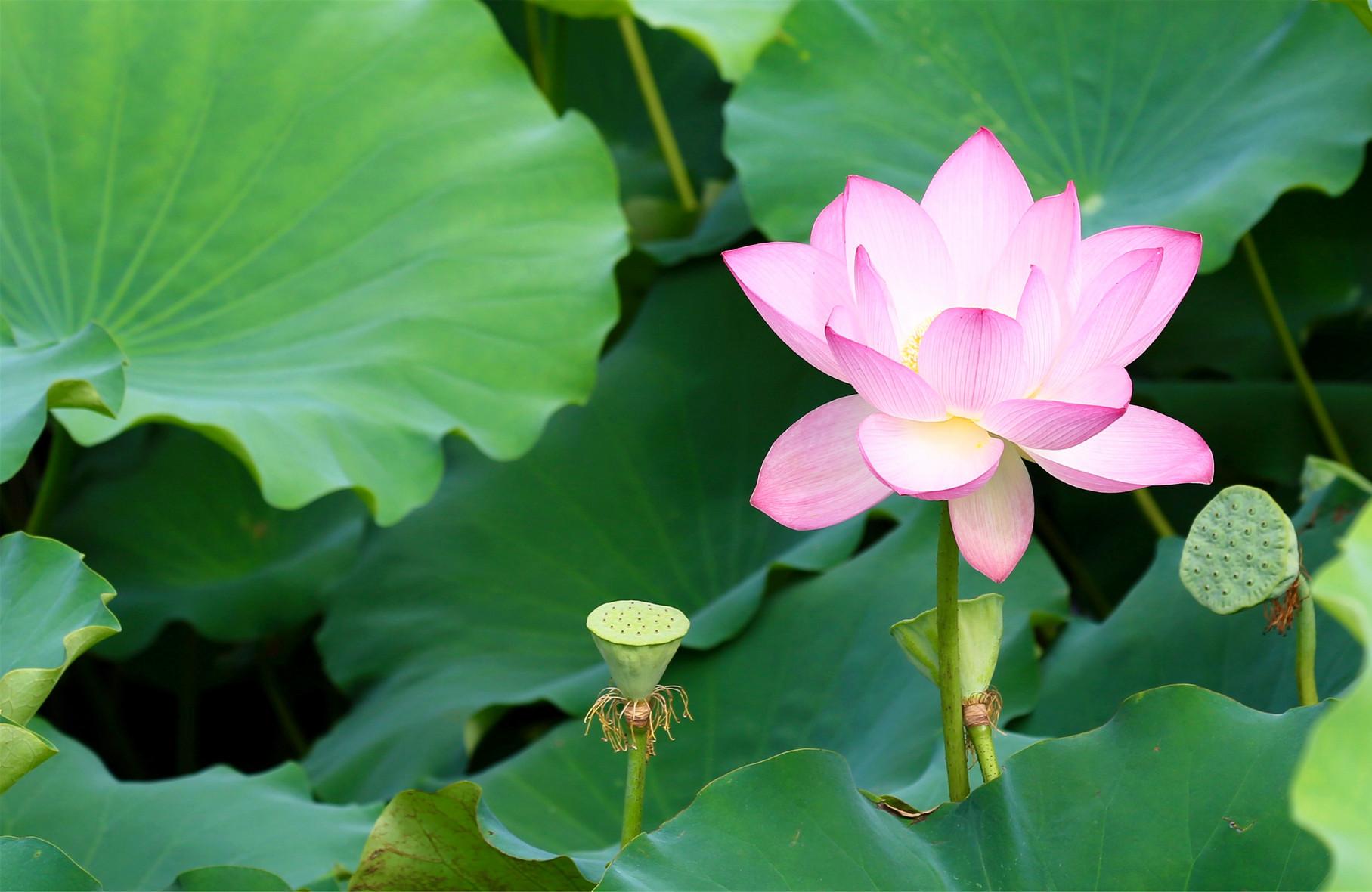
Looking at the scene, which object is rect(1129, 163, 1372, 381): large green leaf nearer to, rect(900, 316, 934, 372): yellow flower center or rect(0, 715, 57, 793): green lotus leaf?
rect(900, 316, 934, 372): yellow flower center

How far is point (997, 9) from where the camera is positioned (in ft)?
4.33

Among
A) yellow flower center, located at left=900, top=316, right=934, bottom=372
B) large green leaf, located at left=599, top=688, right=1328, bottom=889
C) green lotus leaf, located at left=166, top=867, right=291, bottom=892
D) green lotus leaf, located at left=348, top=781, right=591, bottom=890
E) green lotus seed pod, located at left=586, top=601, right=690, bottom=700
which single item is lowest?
green lotus leaf, located at left=166, top=867, right=291, bottom=892

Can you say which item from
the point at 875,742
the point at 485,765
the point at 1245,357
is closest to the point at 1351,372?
the point at 1245,357

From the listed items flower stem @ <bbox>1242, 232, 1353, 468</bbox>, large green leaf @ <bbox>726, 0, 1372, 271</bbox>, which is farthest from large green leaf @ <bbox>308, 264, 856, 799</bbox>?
flower stem @ <bbox>1242, 232, 1353, 468</bbox>

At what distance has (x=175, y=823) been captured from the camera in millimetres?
898

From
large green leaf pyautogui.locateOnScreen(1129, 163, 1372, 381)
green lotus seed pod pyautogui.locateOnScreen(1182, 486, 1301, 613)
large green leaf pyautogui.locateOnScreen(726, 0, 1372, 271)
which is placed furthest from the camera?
large green leaf pyautogui.locateOnScreen(1129, 163, 1372, 381)

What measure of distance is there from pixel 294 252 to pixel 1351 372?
131 cm

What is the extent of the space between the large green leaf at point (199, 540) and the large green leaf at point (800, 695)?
514 millimetres

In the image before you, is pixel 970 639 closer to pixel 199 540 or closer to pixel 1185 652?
pixel 1185 652

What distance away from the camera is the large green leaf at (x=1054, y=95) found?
1.23m

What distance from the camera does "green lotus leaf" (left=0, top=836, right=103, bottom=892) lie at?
0.60m

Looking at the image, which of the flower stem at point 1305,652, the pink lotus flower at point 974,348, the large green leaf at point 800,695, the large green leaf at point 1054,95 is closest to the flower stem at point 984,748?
the pink lotus flower at point 974,348

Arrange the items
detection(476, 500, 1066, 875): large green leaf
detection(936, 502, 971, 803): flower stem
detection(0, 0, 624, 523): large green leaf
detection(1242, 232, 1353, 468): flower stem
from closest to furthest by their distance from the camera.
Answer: detection(936, 502, 971, 803): flower stem < detection(476, 500, 1066, 875): large green leaf < detection(0, 0, 624, 523): large green leaf < detection(1242, 232, 1353, 468): flower stem

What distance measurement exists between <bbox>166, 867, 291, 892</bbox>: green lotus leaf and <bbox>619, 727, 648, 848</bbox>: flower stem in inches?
9.1
